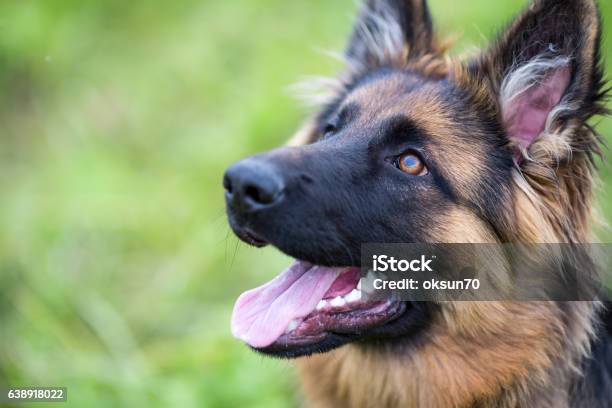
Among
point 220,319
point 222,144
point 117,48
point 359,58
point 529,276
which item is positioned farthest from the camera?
point 117,48

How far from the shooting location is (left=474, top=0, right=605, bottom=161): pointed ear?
3277 millimetres

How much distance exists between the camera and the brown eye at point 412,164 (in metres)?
3.51

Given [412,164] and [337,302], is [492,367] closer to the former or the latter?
[337,302]

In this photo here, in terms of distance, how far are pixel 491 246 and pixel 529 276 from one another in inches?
9.5

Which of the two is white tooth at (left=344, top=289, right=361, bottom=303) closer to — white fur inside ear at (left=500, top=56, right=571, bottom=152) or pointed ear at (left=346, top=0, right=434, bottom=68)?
white fur inside ear at (left=500, top=56, right=571, bottom=152)

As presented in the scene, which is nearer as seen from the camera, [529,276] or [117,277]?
[529,276]

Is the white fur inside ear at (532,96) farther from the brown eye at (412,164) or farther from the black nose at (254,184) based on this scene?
the black nose at (254,184)

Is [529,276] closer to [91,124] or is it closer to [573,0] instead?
[573,0]

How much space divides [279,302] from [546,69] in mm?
1775

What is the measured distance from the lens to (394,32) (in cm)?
445

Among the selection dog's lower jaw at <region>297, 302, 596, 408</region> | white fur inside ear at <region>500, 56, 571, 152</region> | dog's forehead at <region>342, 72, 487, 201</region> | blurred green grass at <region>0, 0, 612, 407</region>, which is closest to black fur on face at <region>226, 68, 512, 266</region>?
dog's forehead at <region>342, 72, 487, 201</region>

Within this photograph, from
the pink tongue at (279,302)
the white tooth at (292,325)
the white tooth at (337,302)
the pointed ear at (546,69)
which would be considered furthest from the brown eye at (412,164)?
the white tooth at (292,325)

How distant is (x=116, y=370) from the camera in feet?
16.1

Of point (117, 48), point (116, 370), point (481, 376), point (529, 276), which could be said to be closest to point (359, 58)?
point (529, 276)
